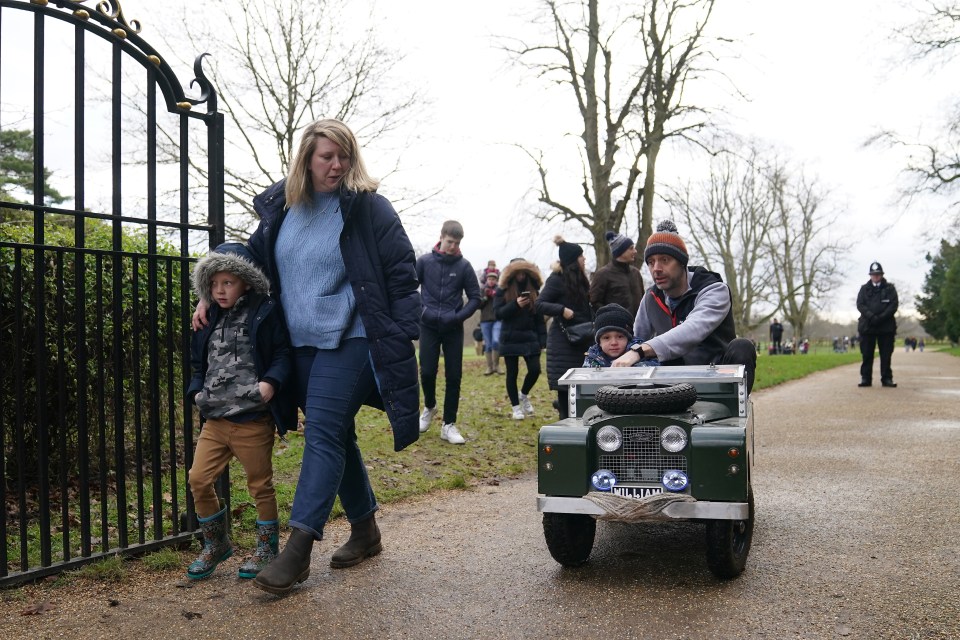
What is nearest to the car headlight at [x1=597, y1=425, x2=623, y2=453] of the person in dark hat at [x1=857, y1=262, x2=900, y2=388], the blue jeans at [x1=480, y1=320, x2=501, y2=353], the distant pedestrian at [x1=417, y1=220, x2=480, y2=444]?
the distant pedestrian at [x1=417, y1=220, x2=480, y2=444]

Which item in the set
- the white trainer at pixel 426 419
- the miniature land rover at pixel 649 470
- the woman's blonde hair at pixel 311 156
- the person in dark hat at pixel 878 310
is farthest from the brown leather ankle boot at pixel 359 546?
the person in dark hat at pixel 878 310

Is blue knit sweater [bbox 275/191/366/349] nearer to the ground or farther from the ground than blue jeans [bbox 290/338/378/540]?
farther from the ground

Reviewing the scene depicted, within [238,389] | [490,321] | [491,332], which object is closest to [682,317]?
[238,389]

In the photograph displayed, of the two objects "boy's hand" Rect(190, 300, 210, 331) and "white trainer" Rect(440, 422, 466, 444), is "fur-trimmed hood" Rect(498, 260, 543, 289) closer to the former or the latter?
"white trainer" Rect(440, 422, 466, 444)

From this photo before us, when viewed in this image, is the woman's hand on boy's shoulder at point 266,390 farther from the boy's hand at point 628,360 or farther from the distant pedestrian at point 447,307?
the distant pedestrian at point 447,307

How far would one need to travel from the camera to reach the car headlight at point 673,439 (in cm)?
360

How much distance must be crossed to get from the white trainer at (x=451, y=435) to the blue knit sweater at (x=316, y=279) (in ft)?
12.8

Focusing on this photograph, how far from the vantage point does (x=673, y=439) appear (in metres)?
3.62

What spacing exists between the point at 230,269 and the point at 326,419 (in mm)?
803

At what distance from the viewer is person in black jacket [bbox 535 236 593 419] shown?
7.64m

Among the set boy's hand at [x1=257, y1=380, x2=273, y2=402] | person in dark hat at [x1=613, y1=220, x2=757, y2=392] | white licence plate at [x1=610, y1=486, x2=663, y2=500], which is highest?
person in dark hat at [x1=613, y1=220, x2=757, y2=392]

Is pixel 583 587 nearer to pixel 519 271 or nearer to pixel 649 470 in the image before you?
pixel 649 470

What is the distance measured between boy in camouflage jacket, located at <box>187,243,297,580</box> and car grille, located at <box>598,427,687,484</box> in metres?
1.53

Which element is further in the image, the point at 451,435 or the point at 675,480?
the point at 451,435
